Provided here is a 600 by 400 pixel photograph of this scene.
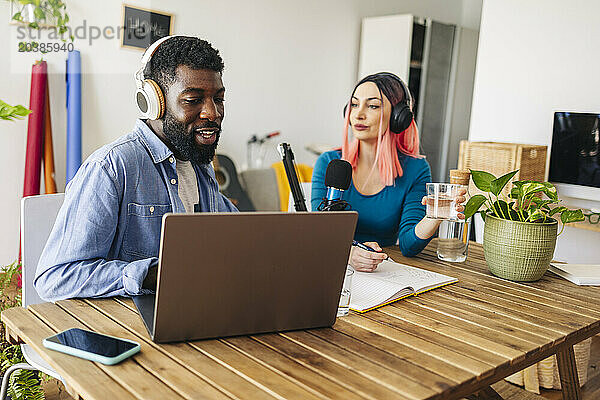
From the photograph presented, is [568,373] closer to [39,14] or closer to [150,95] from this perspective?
[150,95]

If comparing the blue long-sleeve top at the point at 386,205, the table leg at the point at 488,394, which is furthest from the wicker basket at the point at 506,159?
the table leg at the point at 488,394

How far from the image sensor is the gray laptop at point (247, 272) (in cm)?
98

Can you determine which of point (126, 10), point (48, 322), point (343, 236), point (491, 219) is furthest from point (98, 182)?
point (126, 10)

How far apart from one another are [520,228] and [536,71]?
108 inches

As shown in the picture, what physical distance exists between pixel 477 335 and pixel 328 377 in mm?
392

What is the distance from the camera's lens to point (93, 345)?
1.02 metres

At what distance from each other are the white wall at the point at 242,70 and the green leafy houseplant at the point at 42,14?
69mm

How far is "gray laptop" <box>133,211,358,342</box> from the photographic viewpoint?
0.98 m

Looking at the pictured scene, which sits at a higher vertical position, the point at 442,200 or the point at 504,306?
the point at 442,200

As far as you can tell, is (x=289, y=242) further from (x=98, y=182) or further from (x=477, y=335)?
(x=98, y=182)

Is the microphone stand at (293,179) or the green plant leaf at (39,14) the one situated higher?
the green plant leaf at (39,14)

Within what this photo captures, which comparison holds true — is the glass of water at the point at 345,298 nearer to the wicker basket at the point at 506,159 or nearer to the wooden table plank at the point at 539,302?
the wooden table plank at the point at 539,302

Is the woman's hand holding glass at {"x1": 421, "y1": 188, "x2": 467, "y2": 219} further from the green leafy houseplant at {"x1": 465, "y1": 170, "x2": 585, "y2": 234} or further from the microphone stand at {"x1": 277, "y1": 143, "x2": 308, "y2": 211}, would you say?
the microphone stand at {"x1": 277, "y1": 143, "x2": 308, "y2": 211}

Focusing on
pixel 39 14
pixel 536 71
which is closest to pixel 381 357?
pixel 39 14
